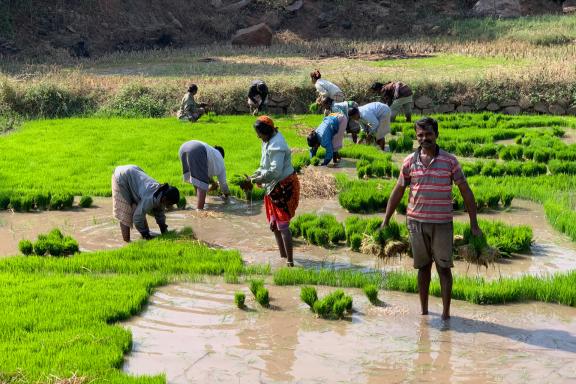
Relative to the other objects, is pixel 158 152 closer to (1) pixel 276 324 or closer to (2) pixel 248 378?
(1) pixel 276 324

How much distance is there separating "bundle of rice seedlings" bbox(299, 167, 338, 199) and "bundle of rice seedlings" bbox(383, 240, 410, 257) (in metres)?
2.90

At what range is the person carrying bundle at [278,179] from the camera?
28.7 feet

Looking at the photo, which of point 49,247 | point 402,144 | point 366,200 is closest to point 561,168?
point 402,144

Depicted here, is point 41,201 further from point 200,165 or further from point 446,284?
point 446,284

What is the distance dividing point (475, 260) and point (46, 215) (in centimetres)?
572

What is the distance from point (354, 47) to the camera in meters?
28.6

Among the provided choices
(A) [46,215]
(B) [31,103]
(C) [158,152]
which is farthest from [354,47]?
(A) [46,215]

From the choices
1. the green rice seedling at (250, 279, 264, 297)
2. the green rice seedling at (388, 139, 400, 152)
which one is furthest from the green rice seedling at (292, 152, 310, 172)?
the green rice seedling at (250, 279, 264, 297)

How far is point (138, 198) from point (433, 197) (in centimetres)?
390

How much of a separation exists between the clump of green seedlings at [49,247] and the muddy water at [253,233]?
1.59 ft

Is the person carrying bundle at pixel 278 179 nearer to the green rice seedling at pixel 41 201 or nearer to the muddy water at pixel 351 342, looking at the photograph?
the muddy water at pixel 351 342

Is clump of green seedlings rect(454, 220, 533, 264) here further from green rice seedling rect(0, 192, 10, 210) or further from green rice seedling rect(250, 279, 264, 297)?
green rice seedling rect(0, 192, 10, 210)

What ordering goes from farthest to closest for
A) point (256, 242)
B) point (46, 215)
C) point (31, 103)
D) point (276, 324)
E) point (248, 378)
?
point (31, 103), point (46, 215), point (256, 242), point (276, 324), point (248, 378)

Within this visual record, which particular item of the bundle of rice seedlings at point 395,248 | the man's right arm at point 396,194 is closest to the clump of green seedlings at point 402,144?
the bundle of rice seedlings at point 395,248
